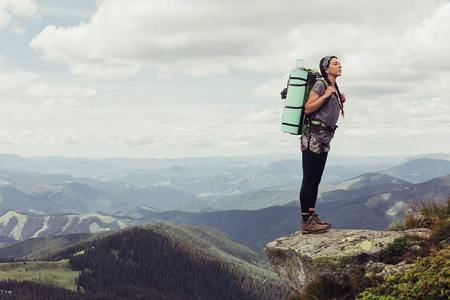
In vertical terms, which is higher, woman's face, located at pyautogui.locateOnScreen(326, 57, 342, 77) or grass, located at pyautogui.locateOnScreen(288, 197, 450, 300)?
woman's face, located at pyautogui.locateOnScreen(326, 57, 342, 77)

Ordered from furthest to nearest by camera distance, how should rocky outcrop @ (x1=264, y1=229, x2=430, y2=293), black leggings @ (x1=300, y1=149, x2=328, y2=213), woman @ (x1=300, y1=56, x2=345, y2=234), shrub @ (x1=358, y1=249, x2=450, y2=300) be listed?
black leggings @ (x1=300, y1=149, x2=328, y2=213) → woman @ (x1=300, y1=56, x2=345, y2=234) → rocky outcrop @ (x1=264, y1=229, x2=430, y2=293) → shrub @ (x1=358, y1=249, x2=450, y2=300)

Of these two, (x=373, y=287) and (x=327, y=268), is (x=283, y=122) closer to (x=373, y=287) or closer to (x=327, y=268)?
(x=327, y=268)

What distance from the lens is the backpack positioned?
1377 cm

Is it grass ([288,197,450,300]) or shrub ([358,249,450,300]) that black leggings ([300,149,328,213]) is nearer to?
grass ([288,197,450,300])

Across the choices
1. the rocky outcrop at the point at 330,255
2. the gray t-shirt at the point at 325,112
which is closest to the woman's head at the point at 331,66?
the gray t-shirt at the point at 325,112

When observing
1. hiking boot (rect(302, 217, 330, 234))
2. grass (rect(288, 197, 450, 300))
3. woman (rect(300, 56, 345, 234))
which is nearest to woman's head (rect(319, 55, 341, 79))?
woman (rect(300, 56, 345, 234))

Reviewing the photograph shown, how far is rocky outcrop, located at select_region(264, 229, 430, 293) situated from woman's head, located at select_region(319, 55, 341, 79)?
6340mm

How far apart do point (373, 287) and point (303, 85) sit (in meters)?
7.50

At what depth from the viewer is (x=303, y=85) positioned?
1378 cm

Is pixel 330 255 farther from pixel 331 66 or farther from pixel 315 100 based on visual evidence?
pixel 331 66

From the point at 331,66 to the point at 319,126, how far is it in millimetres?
2517

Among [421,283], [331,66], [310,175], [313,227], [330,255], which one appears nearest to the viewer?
[421,283]

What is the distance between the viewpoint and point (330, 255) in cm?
1199

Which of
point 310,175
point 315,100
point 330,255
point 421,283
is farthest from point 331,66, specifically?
point 421,283
